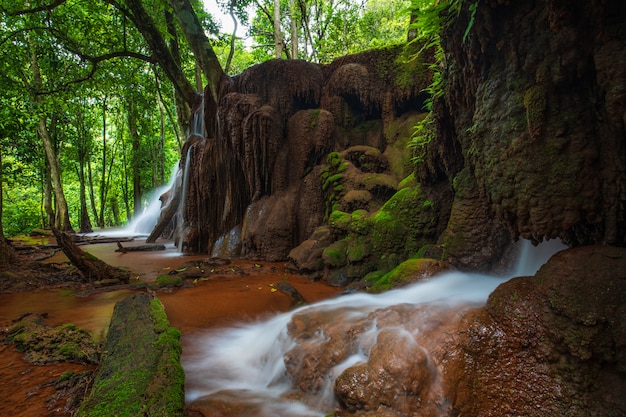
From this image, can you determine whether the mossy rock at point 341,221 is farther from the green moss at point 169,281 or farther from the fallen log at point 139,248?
the fallen log at point 139,248

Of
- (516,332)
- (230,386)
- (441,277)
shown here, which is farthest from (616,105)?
(230,386)

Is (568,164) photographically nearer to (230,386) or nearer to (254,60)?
(230,386)

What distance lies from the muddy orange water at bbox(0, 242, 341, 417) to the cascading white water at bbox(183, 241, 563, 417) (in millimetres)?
615

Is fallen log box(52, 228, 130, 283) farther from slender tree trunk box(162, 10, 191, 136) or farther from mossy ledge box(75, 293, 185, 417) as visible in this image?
slender tree trunk box(162, 10, 191, 136)

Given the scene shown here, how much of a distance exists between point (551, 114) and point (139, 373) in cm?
421

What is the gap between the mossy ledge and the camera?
6.73ft

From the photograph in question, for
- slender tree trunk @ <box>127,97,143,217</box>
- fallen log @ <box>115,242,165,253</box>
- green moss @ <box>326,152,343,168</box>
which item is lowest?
fallen log @ <box>115,242,165,253</box>

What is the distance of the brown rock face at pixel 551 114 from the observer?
8.38ft

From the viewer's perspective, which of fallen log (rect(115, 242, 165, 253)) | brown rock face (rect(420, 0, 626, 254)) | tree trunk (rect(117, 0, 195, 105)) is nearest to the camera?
brown rock face (rect(420, 0, 626, 254))

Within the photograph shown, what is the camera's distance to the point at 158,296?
5.80 metres

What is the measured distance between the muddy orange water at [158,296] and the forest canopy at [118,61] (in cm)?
470

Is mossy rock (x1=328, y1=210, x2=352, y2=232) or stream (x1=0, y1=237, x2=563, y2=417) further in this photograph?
mossy rock (x1=328, y1=210, x2=352, y2=232)

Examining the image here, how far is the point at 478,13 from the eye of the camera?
333cm

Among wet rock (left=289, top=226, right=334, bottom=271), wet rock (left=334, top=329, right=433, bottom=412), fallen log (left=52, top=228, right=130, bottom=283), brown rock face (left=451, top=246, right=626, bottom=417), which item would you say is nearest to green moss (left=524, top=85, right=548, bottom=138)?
brown rock face (left=451, top=246, right=626, bottom=417)
